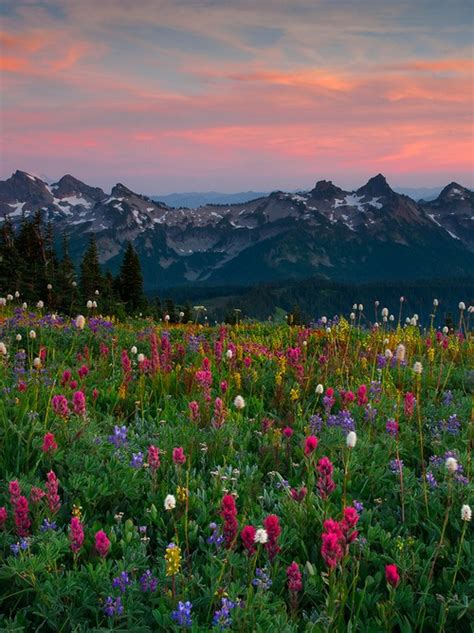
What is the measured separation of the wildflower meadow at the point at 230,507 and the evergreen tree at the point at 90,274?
5353 centimetres

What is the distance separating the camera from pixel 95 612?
351 centimetres

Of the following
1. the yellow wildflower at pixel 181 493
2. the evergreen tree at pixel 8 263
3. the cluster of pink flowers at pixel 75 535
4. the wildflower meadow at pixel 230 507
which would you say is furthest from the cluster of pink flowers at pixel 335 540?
the evergreen tree at pixel 8 263

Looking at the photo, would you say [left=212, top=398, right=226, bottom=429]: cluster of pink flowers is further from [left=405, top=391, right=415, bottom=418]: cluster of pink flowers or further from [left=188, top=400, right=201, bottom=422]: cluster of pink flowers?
[left=405, top=391, right=415, bottom=418]: cluster of pink flowers

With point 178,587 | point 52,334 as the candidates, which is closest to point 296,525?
point 178,587

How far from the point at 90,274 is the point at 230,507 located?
6089 centimetres

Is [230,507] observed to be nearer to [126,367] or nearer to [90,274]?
[126,367]

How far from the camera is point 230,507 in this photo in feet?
10.7

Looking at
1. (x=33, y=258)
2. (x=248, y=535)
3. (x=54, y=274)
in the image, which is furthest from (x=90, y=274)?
(x=248, y=535)

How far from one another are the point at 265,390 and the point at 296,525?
12.9 ft

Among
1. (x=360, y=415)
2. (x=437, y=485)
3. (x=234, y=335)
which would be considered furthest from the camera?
(x=234, y=335)

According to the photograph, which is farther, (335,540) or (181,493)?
(181,493)

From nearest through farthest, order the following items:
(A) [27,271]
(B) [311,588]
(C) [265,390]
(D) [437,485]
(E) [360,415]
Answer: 1. (B) [311,588]
2. (D) [437,485]
3. (E) [360,415]
4. (C) [265,390]
5. (A) [27,271]

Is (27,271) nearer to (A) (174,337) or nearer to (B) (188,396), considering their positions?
(A) (174,337)

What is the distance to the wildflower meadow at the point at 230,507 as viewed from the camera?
11.4 ft
